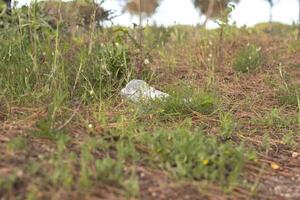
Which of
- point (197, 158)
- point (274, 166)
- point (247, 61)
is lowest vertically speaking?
point (274, 166)

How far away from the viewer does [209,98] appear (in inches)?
110

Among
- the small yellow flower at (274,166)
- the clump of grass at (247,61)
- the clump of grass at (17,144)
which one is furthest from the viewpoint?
the clump of grass at (247,61)

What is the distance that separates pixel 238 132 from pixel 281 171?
517 millimetres

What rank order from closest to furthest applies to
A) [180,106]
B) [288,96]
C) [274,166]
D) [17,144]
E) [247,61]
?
[17,144] → [274,166] → [180,106] → [288,96] → [247,61]

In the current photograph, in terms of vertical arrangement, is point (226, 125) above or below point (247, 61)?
below

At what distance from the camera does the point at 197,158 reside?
1.86 metres

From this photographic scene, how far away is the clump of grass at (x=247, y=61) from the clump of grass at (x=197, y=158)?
2187 millimetres

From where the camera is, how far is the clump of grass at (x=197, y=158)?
178 cm

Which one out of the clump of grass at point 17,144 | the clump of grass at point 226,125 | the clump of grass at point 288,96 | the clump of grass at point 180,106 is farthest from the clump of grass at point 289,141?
the clump of grass at point 17,144

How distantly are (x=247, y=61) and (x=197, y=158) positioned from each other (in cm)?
255

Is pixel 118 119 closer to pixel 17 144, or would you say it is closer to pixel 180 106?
pixel 180 106

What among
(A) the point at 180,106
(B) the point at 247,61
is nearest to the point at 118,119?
(A) the point at 180,106

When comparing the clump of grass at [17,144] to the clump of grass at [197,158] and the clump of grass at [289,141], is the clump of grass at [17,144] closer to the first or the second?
the clump of grass at [197,158]

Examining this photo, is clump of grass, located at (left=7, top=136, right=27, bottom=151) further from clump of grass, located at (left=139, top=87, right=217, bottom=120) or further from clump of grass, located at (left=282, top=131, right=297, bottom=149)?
clump of grass, located at (left=282, top=131, right=297, bottom=149)
